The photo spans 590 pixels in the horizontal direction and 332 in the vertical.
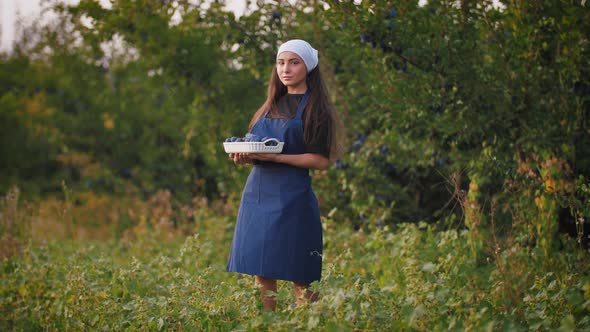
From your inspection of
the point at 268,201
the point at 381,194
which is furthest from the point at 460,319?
the point at 381,194

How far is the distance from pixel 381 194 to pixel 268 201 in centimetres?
237

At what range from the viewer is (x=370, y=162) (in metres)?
5.16

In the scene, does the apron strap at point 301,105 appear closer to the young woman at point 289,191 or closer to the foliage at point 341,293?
the young woman at point 289,191

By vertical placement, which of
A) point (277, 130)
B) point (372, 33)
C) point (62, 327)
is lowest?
point (62, 327)

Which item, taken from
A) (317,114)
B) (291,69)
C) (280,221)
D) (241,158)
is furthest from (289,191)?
(291,69)

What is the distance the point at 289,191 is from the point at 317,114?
37 centimetres

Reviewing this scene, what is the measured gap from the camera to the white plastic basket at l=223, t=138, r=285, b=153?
295cm

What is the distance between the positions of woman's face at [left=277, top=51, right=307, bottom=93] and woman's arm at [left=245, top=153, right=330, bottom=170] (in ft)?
1.21

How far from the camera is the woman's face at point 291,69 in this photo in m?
3.21

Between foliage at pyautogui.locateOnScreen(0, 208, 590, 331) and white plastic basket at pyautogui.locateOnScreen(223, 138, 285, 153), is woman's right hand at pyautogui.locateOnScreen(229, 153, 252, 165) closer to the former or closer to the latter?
white plastic basket at pyautogui.locateOnScreen(223, 138, 285, 153)

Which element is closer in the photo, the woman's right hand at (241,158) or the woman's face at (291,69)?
the woman's right hand at (241,158)

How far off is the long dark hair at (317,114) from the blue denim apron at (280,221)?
0.04 metres

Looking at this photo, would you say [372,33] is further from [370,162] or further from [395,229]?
[395,229]

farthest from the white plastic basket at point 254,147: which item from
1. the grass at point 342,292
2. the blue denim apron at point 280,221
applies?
the grass at point 342,292
